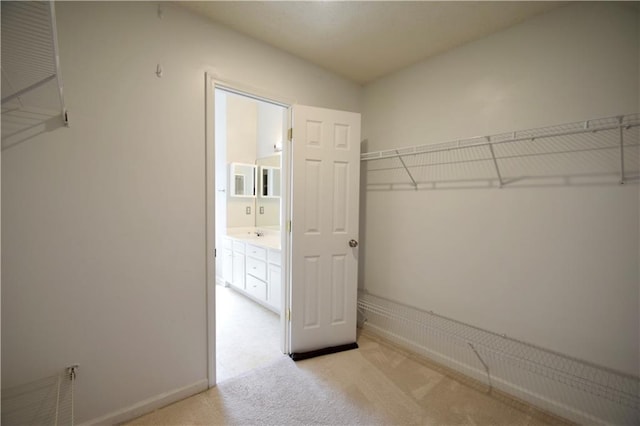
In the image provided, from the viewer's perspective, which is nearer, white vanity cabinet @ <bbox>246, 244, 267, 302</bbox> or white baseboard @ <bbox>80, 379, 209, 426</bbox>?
white baseboard @ <bbox>80, 379, 209, 426</bbox>

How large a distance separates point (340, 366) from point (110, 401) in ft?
4.94

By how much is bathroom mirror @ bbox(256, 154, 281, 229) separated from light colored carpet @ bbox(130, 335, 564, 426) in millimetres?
2404

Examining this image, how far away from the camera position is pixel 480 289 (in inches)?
79.7

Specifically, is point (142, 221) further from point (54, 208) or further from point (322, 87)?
point (322, 87)

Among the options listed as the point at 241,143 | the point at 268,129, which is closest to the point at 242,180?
the point at 241,143

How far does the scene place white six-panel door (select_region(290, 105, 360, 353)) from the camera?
224 cm

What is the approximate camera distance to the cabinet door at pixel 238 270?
373 cm

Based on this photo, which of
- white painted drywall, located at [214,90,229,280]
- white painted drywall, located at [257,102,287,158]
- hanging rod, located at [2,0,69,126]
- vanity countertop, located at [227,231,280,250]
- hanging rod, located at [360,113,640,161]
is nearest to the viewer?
hanging rod, located at [2,0,69,126]

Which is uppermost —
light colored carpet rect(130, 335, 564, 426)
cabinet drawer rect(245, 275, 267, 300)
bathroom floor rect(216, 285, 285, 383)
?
cabinet drawer rect(245, 275, 267, 300)

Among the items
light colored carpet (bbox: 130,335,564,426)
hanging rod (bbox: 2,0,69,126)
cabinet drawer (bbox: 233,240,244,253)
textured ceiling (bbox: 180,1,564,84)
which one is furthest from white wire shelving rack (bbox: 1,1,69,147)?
cabinet drawer (bbox: 233,240,244,253)

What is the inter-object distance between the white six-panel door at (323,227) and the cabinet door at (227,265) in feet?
6.84

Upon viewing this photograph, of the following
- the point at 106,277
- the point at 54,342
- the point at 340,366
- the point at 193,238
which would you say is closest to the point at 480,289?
the point at 340,366

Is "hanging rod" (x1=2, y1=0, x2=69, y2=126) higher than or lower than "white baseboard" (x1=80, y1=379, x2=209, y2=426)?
higher

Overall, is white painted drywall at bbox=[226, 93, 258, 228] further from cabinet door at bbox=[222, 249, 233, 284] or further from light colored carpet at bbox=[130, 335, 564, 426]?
light colored carpet at bbox=[130, 335, 564, 426]
